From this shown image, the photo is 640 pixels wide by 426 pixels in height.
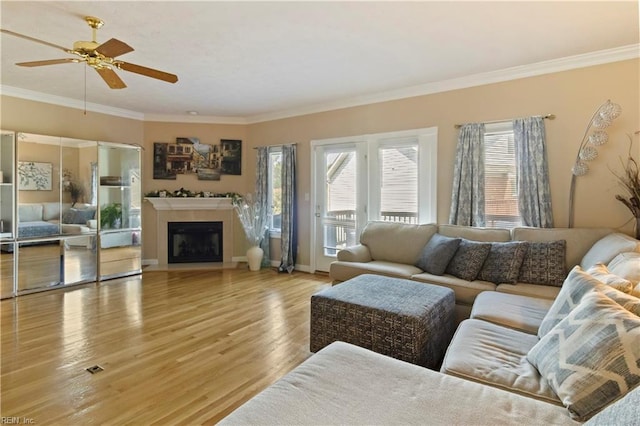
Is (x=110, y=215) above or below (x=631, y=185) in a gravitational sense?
below

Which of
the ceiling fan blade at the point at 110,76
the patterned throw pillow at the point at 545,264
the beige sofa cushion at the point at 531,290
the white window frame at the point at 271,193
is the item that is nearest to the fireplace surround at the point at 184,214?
the white window frame at the point at 271,193

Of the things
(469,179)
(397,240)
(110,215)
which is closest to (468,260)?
(397,240)

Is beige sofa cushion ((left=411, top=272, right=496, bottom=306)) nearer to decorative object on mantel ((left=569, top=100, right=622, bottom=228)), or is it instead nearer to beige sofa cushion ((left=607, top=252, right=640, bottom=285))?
beige sofa cushion ((left=607, top=252, right=640, bottom=285))

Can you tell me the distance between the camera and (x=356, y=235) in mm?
5031

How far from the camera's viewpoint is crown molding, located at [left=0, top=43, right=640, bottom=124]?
10.9 ft

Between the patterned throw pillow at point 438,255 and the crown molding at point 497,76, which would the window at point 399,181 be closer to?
the crown molding at point 497,76

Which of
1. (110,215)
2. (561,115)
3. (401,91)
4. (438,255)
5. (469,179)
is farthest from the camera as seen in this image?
(110,215)

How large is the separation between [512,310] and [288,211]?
3774 millimetres

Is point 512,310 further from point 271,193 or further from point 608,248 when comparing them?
point 271,193

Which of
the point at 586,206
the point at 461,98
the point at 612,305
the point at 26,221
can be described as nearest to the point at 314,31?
the point at 461,98

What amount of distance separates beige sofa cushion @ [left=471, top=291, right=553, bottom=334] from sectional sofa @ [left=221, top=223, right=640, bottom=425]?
13 centimetres

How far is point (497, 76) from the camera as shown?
12.5ft

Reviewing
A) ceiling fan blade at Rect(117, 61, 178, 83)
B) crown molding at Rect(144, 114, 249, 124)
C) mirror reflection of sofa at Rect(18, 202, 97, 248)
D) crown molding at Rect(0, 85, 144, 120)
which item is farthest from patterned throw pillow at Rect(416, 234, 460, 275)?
crown molding at Rect(0, 85, 144, 120)

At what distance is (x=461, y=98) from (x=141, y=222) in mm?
5158
